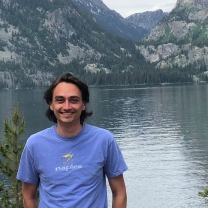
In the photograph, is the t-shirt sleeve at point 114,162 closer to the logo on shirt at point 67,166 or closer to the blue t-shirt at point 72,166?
the blue t-shirt at point 72,166

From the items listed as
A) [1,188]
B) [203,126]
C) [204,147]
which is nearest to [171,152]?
[204,147]

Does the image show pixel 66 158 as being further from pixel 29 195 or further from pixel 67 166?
pixel 29 195

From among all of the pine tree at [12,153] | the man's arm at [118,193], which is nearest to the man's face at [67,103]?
the man's arm at [118,193]

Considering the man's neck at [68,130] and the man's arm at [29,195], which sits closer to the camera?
the man's neck at [68,130]

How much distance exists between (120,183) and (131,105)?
17791 centimetres

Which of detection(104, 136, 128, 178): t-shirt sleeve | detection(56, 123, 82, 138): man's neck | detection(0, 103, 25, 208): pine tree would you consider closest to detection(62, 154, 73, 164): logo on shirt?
detection(56, 123, 82, 138): man's neck

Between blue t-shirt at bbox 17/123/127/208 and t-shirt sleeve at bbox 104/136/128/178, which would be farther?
t-shirt sleeve at bbox 104/136/128/178

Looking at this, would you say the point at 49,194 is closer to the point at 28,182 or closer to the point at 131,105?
the point at 28,182

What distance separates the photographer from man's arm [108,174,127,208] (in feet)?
22.4

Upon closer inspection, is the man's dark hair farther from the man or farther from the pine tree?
the pine tree

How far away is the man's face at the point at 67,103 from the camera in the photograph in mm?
6867

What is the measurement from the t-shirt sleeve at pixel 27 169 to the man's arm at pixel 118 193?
1.34m

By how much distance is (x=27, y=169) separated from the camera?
272 inches

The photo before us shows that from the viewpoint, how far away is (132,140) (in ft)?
339
